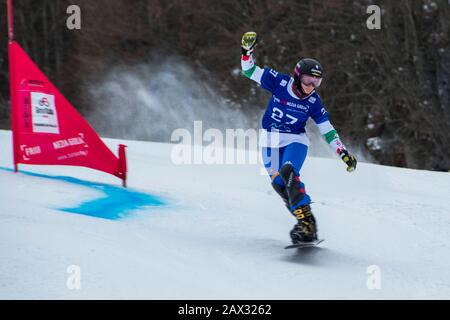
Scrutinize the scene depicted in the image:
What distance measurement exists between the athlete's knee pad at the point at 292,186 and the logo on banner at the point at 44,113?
3.08 metres

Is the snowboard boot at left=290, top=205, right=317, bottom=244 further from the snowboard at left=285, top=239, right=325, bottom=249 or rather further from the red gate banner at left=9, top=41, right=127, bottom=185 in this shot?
the red gate banner at left=9, top=41, right=127, bottom=185

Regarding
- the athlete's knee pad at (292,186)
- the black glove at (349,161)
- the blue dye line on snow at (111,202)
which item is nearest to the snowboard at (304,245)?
the athlete's knee pad at (292,186)

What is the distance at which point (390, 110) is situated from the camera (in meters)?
22.3

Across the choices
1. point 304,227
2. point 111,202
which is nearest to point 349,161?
point 304,227

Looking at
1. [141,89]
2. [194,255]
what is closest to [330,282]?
[194,255]

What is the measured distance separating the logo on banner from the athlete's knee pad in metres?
3.08

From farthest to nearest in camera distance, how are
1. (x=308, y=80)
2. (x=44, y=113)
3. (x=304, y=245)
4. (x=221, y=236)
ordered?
1. (x=44, y=113)
2. (x=221, y=236)
3. (x=308, y=80)
4. (x=304, y=245)

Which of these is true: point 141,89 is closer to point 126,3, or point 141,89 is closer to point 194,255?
point 126,3

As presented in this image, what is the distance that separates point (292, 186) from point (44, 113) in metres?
3.28

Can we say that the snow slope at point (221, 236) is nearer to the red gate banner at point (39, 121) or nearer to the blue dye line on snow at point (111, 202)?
the blue dye line on snow at point (111, 202)

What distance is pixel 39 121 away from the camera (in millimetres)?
8094

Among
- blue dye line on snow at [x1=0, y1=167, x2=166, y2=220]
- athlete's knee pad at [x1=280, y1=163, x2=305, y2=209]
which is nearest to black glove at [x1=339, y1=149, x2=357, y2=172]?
athlete's knee pad at [x1=280, y1=163, x2=305, y2=209]

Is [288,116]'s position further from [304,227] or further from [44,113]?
[44,113]

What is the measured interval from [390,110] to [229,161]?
1320 centimetres
